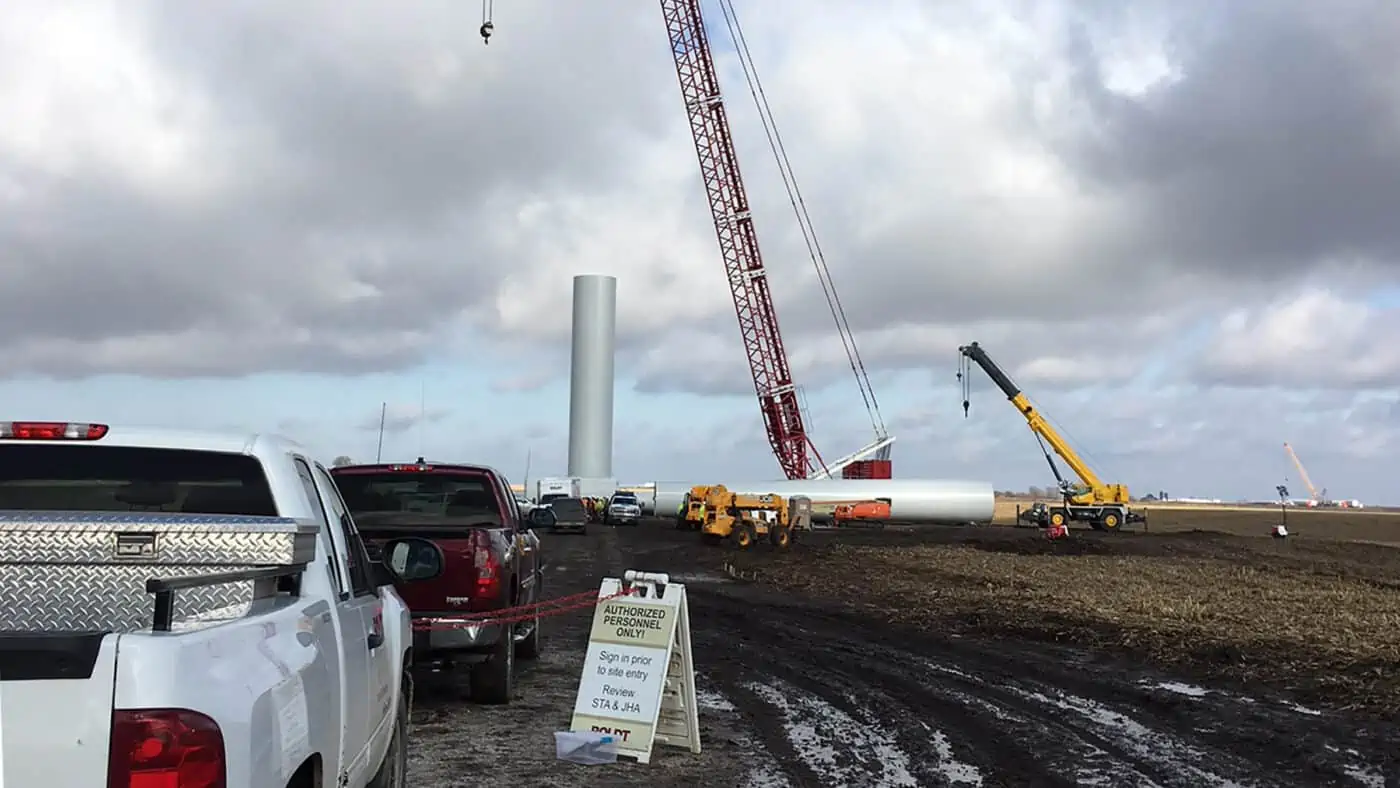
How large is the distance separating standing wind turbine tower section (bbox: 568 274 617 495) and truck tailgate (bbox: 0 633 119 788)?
7450 centimetres

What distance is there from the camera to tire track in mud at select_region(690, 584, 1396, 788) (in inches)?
314

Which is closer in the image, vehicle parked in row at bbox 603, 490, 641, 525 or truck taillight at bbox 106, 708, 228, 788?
truck taillight at bbox 106, 708, 228, 788

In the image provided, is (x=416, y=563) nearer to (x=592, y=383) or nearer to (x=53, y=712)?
(x=53, y=712)

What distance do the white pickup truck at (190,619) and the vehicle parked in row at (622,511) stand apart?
182ft

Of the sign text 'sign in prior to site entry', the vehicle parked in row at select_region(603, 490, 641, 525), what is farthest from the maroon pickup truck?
the vehicle parked in row at select_region(603, 490, 641, 525)

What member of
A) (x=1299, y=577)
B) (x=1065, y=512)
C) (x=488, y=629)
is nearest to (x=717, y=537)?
(x=1299, y=577)

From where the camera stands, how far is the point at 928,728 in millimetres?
9391

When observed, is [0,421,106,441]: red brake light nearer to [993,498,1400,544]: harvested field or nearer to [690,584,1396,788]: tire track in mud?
[690,584,1396,788]: tire track in mud

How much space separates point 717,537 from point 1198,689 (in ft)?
99.4

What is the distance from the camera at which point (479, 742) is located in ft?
28.5

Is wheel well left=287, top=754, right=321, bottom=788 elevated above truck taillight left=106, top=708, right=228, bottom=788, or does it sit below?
Answer: below

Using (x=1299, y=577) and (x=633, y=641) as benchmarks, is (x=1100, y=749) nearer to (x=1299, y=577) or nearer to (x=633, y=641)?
(x=633, y=641)

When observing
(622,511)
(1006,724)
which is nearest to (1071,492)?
(622,511)

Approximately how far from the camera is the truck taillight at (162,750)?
2.55 meters
